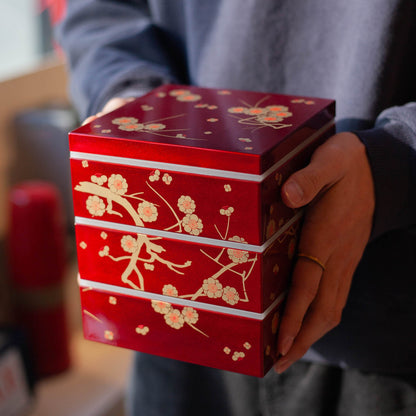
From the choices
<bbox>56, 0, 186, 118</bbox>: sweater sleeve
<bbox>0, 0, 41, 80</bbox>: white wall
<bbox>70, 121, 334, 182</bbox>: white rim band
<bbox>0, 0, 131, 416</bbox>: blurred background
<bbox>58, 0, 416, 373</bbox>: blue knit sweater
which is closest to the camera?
<bbox>70, 121, 334, 182</bbox>: white rim band

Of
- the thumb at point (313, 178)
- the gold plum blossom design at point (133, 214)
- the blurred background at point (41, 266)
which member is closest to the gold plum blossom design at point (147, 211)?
the gold plum blossom design at point (133, 214)

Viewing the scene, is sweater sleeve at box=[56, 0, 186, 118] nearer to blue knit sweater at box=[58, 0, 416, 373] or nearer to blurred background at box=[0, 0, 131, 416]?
blue knit sweater at box=[58, 0, 416, 373]

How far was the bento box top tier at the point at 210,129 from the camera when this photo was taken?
17.1 inches

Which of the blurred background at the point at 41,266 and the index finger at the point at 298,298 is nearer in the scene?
the index finger at the point at 298,298

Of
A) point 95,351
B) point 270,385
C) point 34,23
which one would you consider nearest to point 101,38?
point 270,385

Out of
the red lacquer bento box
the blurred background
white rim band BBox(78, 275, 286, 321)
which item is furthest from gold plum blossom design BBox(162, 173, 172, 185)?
the blurred background

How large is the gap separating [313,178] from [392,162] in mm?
98

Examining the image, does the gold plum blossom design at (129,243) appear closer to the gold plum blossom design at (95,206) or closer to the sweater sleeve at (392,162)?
the gold plum blossom design at (95,206)

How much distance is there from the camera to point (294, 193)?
452 millimetres

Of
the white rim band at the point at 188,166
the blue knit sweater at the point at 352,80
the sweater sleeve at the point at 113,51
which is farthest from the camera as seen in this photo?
the sweater sleeve at the point at 113,51

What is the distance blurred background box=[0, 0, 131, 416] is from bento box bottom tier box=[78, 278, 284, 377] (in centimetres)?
69

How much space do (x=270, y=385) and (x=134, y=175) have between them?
13.9 inches

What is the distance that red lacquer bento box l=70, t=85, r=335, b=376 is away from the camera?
0.44m

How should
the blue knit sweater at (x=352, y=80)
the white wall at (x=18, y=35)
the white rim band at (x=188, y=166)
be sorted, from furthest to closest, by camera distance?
the white wall at (x=18, y=35) < the blue knit sweater at (x=352, y=80) < the white rim band at (x=188, y=166)
